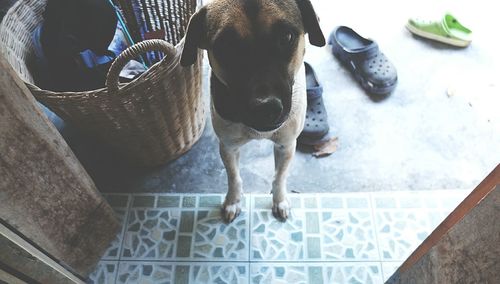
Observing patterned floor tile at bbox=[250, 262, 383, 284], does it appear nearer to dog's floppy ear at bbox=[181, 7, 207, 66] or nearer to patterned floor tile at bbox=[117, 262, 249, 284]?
patterned floor tile at bbox=[117, 262, 249, 284]

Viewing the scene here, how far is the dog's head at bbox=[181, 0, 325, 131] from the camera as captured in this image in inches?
39.1

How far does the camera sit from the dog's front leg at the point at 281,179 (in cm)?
136

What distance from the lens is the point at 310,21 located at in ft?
3.68

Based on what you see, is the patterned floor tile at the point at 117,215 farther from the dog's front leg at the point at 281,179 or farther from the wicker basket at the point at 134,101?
the dog's front leg at the point at 281,179

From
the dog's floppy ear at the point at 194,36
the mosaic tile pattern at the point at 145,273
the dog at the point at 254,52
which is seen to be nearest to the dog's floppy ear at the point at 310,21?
the dog at the point at 254,52

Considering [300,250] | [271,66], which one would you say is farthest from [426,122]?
[271,66]

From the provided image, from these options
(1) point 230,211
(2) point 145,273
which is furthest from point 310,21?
(2) point 145,273

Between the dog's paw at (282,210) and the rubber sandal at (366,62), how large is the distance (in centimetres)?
69

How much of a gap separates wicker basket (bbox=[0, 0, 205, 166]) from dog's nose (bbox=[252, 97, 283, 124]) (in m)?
0.38

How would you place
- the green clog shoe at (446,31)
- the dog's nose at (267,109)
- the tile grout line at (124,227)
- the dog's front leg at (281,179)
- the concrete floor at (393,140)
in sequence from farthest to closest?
the green clog shoe at (446,31), the concrete floor at (393,140), the tile grout line at (124,227), the dog's front leg at (281,179), the dog's nose at (267,109)

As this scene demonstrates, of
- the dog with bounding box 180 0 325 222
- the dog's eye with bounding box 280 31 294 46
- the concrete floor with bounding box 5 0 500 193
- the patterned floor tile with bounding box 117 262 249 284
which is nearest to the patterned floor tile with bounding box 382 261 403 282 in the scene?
the concrete floor with bounding box 5 0 500 193

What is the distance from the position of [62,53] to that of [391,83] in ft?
4.25

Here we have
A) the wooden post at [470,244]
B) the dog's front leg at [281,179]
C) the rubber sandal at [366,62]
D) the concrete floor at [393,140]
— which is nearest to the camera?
the wooden post at [470,244]

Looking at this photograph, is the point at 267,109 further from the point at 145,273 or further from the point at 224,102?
the point at 145,273
